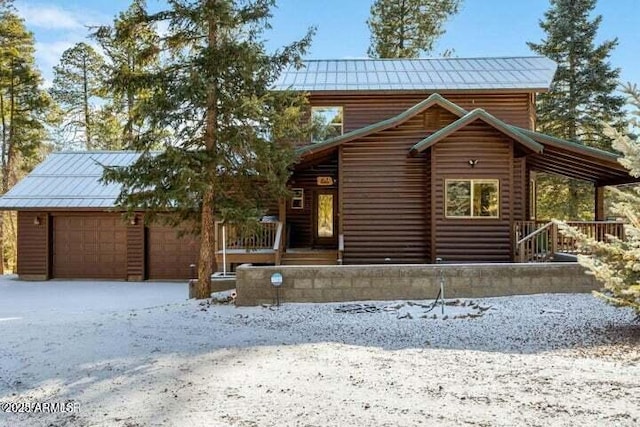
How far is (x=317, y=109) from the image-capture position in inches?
601

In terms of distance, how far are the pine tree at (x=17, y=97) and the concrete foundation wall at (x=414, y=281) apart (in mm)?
17277

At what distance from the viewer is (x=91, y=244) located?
607 inches

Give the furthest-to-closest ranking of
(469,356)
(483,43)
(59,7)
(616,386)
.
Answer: (483,43)
(59,7)
(469,356)
(616,386)

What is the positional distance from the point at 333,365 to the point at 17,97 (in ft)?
74.9

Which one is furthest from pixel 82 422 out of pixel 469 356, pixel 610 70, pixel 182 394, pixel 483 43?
pixel 483 43

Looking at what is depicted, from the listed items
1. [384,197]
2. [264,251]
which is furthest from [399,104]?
[264,251]

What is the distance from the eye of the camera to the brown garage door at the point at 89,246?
15.3 metres

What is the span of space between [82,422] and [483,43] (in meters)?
27.7

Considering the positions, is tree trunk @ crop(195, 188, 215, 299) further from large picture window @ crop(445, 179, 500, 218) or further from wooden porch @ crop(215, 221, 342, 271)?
large picture window @ crop(445, 179, 500, 218)

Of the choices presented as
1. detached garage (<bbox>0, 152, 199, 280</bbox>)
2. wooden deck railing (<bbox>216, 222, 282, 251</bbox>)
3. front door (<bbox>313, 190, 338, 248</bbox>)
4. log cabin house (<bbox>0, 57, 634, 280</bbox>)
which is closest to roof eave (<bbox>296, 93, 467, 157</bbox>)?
log cabin house (<bbox>0, 57, 634, 280</bbox>)

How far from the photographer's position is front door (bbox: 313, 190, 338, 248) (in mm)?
14621

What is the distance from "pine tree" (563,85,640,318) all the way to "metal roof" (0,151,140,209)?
13633 millimetres

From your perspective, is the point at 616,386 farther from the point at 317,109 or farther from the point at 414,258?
the point at 317,109

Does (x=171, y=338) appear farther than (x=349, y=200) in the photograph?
No
